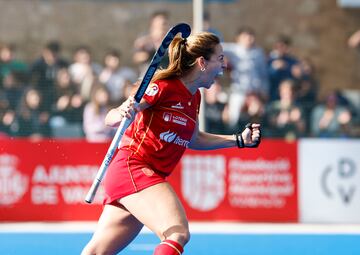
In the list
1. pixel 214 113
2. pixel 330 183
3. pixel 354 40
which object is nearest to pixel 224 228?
pixel 330 183

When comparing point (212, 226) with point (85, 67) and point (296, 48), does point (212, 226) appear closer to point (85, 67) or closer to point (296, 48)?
point (85, 67)

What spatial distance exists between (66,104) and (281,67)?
3.25m

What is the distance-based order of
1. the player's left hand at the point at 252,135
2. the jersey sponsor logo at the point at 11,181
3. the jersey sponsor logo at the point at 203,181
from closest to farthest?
the player's left hand at the point at 252,135
the jersey sponsor logo at the point at 11,181
the jersey sponsor logo at the point at 203,181

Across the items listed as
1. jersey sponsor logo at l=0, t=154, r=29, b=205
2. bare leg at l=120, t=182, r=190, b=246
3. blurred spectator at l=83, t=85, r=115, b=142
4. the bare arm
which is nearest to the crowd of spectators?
blurred spectator at l=83, t=85, r=115, b=142

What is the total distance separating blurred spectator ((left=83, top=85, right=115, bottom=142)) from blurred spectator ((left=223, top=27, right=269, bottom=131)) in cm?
181

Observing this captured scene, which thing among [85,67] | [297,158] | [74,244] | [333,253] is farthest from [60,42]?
[333,253]

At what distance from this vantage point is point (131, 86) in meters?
13.2

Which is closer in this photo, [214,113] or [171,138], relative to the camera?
[171,138]

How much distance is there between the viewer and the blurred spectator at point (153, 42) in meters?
12.6

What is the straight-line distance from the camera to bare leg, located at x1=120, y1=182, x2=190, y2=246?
18.9 feet

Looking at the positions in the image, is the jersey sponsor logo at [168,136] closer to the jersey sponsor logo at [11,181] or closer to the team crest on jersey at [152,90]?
the team crest on jersey at [152,90]

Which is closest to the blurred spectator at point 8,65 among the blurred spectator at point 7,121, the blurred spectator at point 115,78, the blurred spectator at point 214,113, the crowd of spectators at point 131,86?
the crowd of spectators at point 131,86

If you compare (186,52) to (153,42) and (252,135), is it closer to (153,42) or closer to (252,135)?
(252,135)

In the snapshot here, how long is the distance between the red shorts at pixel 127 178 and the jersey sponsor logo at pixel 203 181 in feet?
21.3
